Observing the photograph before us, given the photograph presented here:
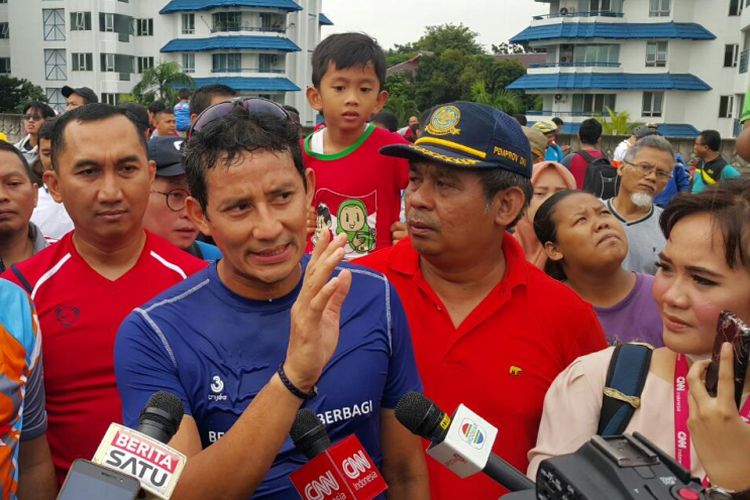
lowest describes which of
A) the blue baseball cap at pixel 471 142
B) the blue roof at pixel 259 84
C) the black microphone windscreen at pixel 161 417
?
the black microphone windscreen at pixel 161 417

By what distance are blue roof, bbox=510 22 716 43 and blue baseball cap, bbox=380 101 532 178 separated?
4535cm

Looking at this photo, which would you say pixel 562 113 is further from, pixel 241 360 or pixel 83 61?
pixel 241 360

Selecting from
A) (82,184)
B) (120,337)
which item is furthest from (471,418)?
(82,184)

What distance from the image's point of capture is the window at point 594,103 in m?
46.8

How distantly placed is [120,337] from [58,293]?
0.93 metres

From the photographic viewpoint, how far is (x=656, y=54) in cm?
4516

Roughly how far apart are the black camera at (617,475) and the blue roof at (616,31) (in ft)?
154

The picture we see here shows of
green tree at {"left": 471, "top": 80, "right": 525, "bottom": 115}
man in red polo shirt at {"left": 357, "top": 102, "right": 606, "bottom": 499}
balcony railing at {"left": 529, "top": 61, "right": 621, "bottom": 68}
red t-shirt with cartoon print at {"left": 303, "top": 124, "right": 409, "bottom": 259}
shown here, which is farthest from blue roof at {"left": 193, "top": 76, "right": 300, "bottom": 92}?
man in red polo shirt at {"left": 357, "top": 102, "right": 606, "bottom": 499}

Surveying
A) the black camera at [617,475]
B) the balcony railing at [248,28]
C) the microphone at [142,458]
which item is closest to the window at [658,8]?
the balcony railing at [248,28]

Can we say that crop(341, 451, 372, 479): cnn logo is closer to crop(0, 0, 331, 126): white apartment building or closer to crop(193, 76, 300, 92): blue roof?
crop(193, 76, 300, 92): blue roof

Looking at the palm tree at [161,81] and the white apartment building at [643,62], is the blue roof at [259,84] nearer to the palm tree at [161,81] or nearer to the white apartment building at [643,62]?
the palm tree at [161,81]

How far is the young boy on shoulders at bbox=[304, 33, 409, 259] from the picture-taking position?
14.8 ft

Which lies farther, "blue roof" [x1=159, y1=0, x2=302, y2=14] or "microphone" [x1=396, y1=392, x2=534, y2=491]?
"blue roof" [x1=159, y1=0, x2=302, y2=14]

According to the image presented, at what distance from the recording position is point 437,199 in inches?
111
